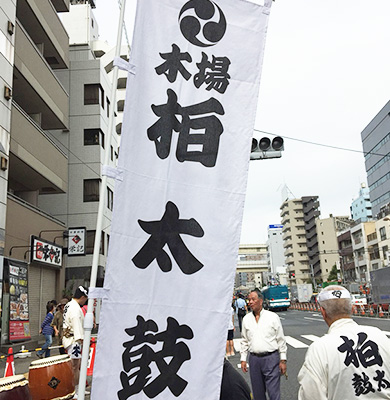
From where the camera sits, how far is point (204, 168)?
9.57ft

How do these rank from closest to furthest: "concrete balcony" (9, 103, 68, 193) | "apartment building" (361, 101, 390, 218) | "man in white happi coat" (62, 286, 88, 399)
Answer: "man in white happi coat" (62, 286, 88, 399), "concrete balcony" (9, 103, 68, 193), "apartment building" (361, 101, 390, 218)

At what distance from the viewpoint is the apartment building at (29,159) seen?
16.4 meters

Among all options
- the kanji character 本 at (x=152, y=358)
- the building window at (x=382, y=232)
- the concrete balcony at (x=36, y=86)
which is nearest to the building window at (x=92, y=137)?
the concrete balcony at (x=36, y=86)

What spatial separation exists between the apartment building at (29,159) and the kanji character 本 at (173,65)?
14252 millimetres

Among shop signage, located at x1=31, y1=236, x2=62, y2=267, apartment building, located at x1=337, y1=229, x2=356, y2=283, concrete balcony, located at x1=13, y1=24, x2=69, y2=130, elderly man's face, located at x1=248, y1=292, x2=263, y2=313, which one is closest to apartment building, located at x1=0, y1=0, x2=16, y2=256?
concrete balcony, located at x1=13, y1=24, x2=69, y2=130

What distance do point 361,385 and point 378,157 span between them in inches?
2773

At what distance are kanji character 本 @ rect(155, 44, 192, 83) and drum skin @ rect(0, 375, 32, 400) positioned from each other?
414 cm

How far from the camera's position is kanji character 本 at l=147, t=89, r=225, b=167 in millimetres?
2916

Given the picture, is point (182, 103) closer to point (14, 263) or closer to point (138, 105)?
point (138, 105)

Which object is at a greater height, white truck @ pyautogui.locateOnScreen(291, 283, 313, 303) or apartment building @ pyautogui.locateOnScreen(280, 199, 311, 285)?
apartment building @ pyautogui.locateOnScreen(280, 199, 311, 285)

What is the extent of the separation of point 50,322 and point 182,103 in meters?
12.2

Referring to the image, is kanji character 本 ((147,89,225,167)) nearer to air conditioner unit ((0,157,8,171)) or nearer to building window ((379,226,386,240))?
air conditioner unit ((0,157,8,171))

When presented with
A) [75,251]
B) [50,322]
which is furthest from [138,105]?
[75,251]

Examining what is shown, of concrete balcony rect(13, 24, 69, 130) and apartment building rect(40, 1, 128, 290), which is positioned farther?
apartment building rect(40, 1, 128, 290)
